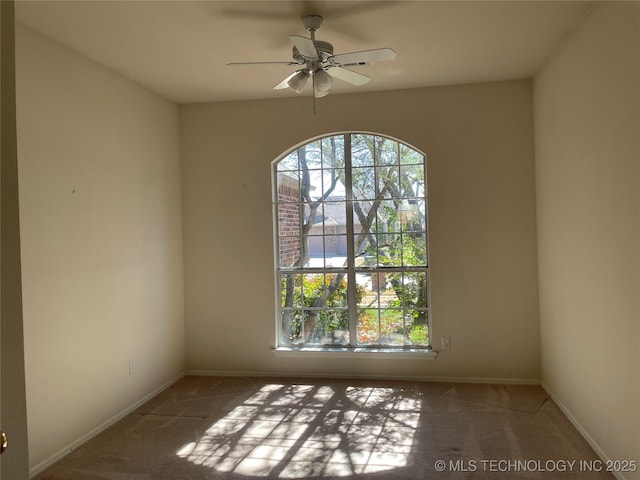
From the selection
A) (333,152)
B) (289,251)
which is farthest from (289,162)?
(289,251)

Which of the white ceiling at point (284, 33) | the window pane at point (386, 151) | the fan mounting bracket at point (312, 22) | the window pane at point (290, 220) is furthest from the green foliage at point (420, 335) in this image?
the fan mounting bracket at point (312, 22)

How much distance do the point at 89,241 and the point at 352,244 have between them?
2280mm

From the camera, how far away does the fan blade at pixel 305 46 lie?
239cm

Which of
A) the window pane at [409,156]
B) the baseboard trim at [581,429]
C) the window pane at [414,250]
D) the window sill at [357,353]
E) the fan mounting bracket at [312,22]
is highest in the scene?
the fan mounting bracket at [312,22]

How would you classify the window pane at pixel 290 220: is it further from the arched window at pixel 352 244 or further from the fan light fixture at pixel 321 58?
the fan light fixture at pixel 321 58

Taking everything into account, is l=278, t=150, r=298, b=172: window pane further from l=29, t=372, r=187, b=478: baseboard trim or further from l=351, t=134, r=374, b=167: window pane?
l=29, t=372, r=187, b=478: baseboard trim

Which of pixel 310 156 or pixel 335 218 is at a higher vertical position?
pixel 310 156

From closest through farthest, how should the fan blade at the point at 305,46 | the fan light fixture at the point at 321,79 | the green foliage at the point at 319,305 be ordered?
the fan blade at the point at 305,46
the fan light fixture at the point at 321,79
the green foliage at the point at 319,305

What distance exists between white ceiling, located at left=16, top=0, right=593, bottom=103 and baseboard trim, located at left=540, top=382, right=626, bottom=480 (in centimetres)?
263

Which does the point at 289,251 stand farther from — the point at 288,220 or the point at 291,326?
the point at 291,326

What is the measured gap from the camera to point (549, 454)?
273 centimetres

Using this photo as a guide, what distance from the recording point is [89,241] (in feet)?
10.5

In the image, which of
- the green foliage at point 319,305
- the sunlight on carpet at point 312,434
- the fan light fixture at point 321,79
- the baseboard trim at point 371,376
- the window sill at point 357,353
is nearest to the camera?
the sunlight on carpet at point 312,434

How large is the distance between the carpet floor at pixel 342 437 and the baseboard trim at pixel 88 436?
0.15 feet
